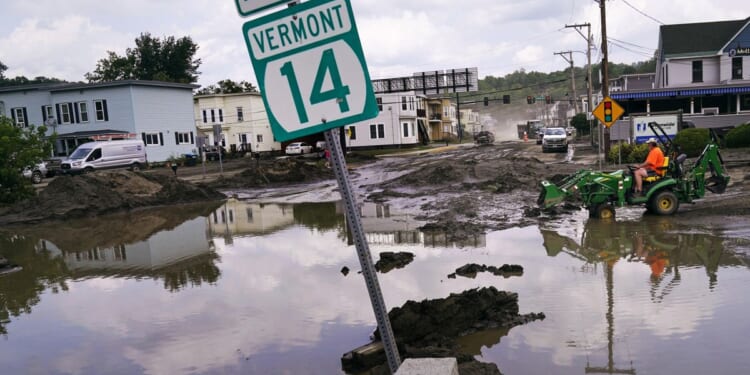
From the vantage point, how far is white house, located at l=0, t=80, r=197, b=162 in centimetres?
4859

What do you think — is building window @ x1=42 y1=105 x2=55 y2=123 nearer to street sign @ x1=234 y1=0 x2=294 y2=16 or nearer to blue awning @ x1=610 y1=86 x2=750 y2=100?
blue awning @ x1=610 y1=86 x2=750 y2=100

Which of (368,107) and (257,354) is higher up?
(368,107)

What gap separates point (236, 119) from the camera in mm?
65250

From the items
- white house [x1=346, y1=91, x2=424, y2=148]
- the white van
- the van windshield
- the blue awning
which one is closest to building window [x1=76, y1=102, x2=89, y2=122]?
the white van

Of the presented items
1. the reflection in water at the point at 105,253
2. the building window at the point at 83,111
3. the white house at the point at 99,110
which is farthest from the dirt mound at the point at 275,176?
the building window at the point at 83,111

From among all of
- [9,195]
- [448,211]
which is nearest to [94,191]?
[9,195]

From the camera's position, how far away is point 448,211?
1717 cm

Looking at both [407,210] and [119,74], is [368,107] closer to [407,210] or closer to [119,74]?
[407,210]

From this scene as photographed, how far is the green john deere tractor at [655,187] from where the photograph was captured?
14305mm

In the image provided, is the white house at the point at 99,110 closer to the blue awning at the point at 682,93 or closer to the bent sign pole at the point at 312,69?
the blue awning at the point at 682,93

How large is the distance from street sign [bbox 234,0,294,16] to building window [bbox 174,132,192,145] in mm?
51683

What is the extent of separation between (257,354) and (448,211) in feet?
35.4

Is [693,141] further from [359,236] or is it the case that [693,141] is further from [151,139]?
[151,139]

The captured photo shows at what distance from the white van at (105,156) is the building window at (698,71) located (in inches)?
1688
